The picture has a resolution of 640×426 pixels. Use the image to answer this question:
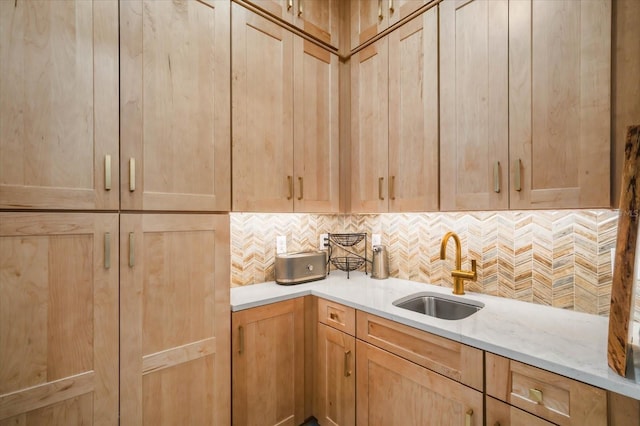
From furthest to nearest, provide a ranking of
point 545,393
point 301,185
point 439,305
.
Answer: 1. point 301,185
2. point 439,305
3. point 545,393

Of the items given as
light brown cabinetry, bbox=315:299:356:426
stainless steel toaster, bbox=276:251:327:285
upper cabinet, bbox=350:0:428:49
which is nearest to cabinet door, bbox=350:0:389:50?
upper cabinet, bbox=350:0:428:49

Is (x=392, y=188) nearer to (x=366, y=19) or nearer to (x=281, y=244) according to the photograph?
(x=281, y=244)

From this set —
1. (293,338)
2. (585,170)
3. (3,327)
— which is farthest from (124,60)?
(585,170)

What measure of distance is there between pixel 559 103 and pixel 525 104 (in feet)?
0.38

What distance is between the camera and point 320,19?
1.90 meters

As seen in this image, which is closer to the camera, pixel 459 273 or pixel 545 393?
pixel 545 393

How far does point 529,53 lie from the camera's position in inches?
48.0

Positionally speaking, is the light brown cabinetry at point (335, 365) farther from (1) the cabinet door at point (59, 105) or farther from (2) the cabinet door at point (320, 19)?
(2) the cabinet door at point (320, 19)

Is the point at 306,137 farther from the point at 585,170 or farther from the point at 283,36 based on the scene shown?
the point at 585,170

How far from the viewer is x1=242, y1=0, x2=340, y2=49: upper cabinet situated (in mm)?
1673

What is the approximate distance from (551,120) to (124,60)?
1710mm

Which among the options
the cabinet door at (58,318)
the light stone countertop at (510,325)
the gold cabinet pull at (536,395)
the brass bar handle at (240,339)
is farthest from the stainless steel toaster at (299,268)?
the gold cabinet pull at (536,395)

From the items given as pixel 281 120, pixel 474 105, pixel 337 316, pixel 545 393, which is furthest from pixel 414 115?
pixel 545 393

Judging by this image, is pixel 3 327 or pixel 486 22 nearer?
pixel 3 327
